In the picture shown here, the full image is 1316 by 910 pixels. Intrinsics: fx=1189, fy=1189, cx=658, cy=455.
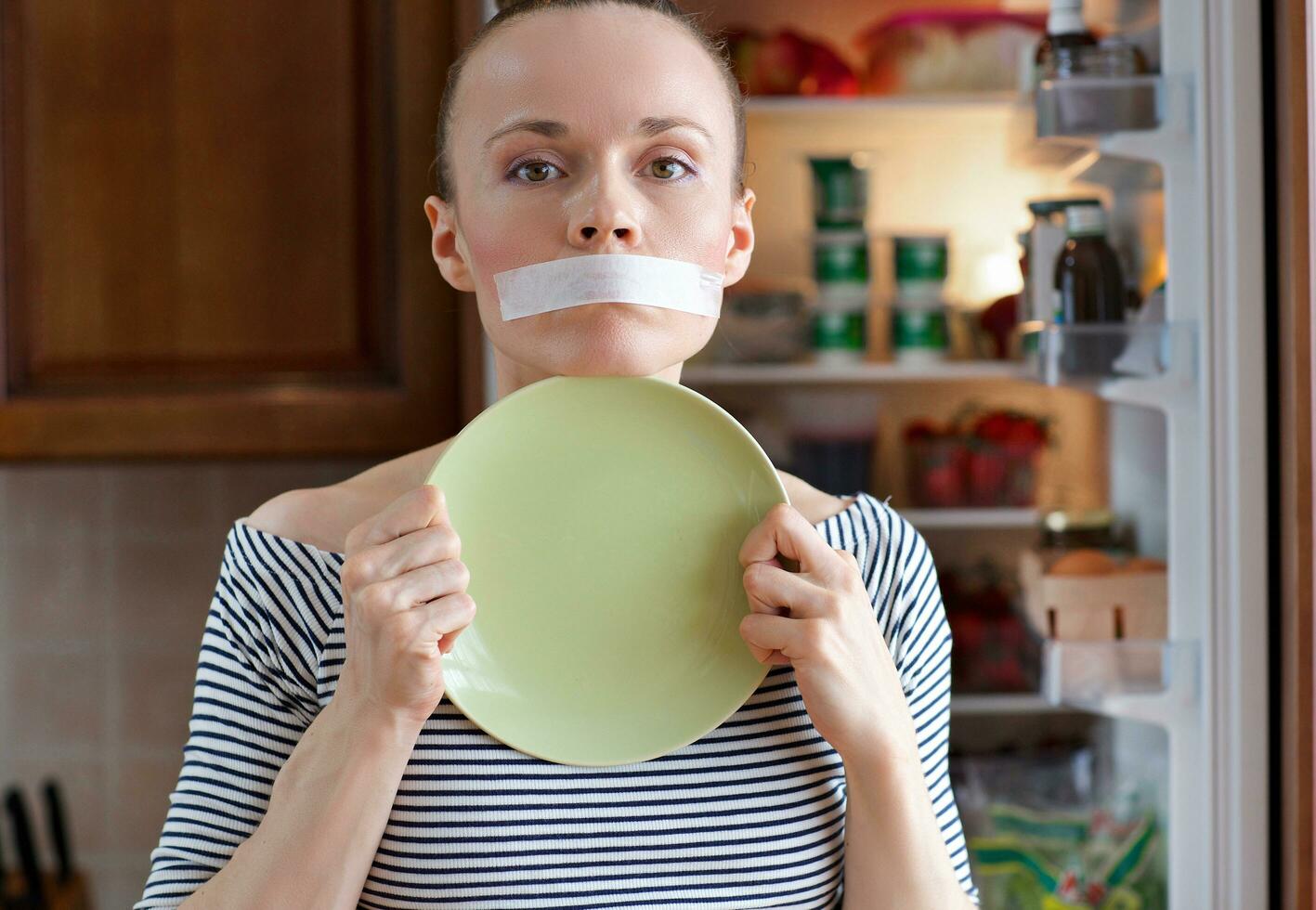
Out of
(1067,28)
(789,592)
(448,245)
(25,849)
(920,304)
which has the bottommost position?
(25,849)

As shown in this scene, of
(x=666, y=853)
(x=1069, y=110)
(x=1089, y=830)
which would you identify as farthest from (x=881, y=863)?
(x=1089, y=830)

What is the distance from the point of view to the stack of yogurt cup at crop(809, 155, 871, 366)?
6.40ft

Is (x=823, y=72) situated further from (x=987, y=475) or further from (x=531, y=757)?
(x=531, y=757)

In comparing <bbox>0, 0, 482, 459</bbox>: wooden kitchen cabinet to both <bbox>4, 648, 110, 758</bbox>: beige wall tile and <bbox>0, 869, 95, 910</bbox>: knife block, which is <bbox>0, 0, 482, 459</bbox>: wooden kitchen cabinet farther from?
<bbox>0, 869, 95, 910</bbox>: knife block

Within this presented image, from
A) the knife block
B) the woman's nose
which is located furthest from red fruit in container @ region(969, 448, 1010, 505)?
the knife block

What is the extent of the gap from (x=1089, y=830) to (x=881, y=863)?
1.15 metres

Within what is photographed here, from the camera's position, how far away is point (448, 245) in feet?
2.52

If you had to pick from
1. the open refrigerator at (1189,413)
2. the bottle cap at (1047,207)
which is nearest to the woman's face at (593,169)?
the open refrigerator at (1189,413)

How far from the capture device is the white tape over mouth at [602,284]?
2.18 ft

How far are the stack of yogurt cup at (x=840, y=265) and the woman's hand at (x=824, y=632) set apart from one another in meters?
1.31

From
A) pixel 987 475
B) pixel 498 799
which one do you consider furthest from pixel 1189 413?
pixel 498 799

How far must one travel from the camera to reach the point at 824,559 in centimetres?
67

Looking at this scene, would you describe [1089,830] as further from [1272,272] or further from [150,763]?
[150,763]

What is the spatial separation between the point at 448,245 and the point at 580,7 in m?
0.17
